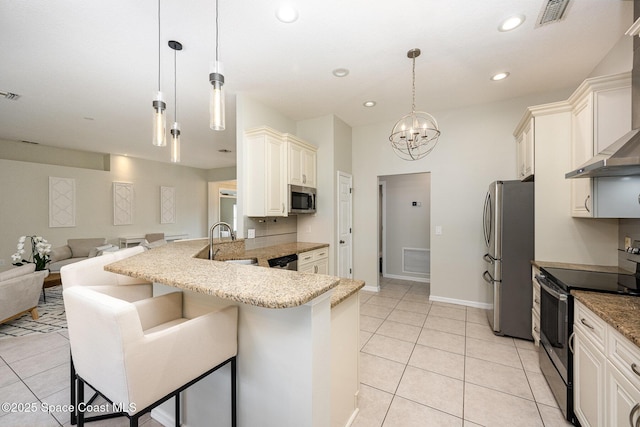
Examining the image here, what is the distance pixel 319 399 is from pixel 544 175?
9.82 feet

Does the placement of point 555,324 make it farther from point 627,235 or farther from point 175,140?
point 175,140

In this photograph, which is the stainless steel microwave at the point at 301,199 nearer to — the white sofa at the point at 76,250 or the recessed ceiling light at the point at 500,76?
the recessed ceiling light at the point at 500,76

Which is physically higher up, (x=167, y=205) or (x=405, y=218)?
(x=167, y=205)

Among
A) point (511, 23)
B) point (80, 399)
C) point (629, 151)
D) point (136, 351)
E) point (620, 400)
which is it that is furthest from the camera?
point (511, 23)

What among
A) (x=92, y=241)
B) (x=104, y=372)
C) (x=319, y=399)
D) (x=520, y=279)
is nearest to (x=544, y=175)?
(x=520, y=279)

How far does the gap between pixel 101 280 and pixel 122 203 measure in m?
6.13

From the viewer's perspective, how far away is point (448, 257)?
3959 mm

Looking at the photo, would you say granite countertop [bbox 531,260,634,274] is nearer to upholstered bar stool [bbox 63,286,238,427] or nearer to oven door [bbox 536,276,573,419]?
oven door [bbox 536,276,573,419]

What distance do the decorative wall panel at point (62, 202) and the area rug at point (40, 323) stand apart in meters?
2.71

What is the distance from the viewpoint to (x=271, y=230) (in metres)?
3.92

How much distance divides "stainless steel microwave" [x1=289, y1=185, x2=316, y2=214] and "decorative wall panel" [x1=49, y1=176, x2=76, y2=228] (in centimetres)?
577

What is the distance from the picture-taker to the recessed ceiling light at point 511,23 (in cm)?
200

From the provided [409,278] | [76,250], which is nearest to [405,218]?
Answer: [409,278]

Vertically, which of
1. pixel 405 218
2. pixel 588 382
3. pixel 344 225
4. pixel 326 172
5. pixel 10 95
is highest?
pixel 10 95
